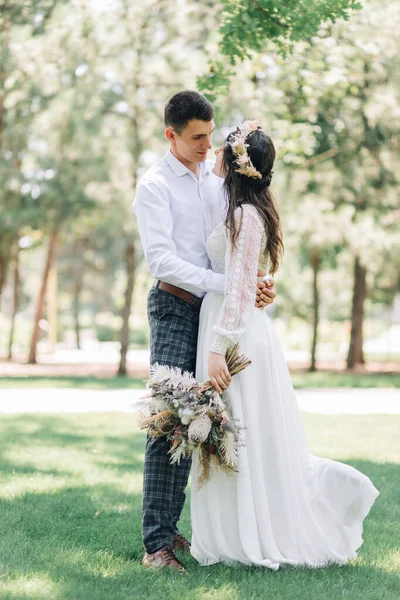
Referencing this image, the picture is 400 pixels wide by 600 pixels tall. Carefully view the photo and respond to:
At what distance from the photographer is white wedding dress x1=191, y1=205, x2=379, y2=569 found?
368 centimetres

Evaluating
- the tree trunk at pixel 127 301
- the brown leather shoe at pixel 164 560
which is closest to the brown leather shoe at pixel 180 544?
the brown leather shoe at pixel 164 560

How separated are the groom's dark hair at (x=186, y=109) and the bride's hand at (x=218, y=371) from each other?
1099mm

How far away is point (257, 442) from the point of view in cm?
375

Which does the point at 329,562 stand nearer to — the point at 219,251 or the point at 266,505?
the point at 266,505

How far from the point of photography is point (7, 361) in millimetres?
22844

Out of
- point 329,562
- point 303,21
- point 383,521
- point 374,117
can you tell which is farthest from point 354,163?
point 329,562

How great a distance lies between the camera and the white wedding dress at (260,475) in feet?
12.1

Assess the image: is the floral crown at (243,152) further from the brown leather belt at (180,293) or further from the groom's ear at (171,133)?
the brown leather belt at (180,293)

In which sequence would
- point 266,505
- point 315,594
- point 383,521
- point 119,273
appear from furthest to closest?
point 119,273 < point 383,521 < point 266,505 < point 315,594

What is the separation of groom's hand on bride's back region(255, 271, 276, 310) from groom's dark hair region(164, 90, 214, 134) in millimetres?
780

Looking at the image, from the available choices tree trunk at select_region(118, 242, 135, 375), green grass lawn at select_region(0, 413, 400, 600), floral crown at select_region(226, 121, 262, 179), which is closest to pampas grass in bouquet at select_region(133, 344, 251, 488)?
green grass lawn at select_region(0, 413, 400, 600)

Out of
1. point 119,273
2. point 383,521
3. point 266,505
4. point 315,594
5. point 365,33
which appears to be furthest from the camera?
point 119,273

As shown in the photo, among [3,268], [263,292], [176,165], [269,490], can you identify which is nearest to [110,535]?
[269,490]

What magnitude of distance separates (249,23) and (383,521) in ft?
10.7
